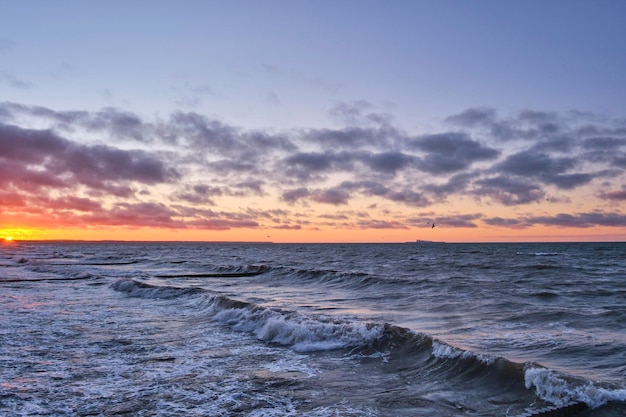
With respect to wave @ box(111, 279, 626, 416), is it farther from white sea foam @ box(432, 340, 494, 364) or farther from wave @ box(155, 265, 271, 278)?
wave @ box(155, 265, 271, 278)

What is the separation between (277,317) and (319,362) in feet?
16.9

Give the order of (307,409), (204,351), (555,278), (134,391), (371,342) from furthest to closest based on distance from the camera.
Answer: (555,278), (371,342), (204,351), (134,391), (307,409)

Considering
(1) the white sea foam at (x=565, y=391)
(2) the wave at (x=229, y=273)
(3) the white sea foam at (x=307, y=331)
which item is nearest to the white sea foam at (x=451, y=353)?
(1) the white sea foam at (x=565, y=391)

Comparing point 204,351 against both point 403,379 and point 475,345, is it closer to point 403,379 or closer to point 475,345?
point 403,379

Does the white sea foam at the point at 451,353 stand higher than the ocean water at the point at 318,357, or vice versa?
the white sea foam at the point at 451,353

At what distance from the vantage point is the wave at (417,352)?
895cm

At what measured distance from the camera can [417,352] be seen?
12883mm

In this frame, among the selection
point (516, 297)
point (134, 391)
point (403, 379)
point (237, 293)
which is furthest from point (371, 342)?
point (237, 293)

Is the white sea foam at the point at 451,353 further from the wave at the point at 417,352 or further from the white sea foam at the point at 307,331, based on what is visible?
the white sea foam at the point at 307,331

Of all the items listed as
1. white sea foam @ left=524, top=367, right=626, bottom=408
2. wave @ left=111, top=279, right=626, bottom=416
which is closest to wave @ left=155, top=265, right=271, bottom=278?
wave @ left=111, top=279, right=626, bottom=416

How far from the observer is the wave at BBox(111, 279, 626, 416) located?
8953 millimetres

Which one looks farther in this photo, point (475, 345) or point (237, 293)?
point (237, 293)

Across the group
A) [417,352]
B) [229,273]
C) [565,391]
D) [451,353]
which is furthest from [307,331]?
[229,273]

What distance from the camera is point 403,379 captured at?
10805mm
